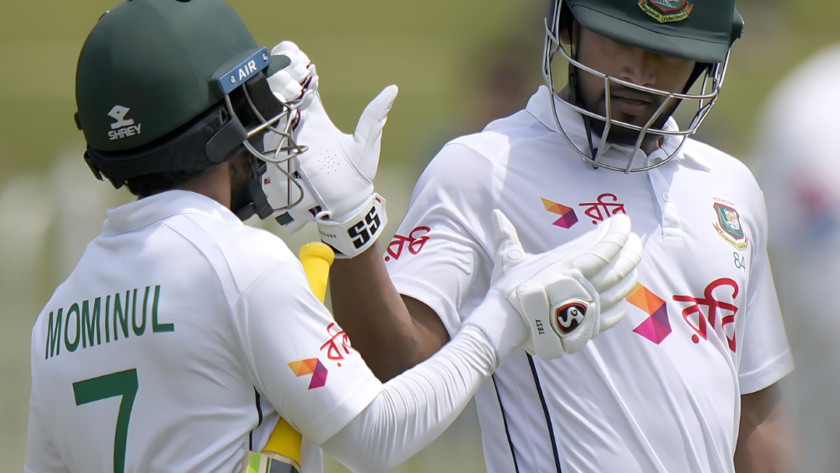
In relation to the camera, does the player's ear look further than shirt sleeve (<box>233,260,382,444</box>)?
Yes

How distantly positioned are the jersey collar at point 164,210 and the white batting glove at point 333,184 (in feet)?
0.92

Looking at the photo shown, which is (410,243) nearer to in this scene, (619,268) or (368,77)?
(619,268)

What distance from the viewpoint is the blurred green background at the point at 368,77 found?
A: 4.43 meters

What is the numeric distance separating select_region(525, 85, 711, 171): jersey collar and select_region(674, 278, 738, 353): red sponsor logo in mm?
314

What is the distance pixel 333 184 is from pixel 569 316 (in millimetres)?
533

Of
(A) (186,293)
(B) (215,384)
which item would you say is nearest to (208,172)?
(A) (186,293)

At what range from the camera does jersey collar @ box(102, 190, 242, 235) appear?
1.43 meters

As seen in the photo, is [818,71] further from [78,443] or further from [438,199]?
[78,443]

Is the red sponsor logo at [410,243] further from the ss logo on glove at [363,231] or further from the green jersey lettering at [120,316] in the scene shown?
the green jersey lettering at [120,316]

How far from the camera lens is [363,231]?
175 centimetres

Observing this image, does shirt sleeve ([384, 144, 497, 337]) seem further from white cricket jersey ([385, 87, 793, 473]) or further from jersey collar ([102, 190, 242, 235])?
jersey collar ([102, 190, 242, 235])

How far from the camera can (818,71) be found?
265 cm

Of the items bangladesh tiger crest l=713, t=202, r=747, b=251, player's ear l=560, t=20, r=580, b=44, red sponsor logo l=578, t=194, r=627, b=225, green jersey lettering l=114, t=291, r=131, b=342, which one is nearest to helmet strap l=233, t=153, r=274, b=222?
green jersey lettering l=114, t=291, r=131, b=342

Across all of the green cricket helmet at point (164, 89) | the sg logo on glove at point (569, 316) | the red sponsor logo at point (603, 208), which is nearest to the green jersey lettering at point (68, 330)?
the green cricket helmet at point (164, 89)
